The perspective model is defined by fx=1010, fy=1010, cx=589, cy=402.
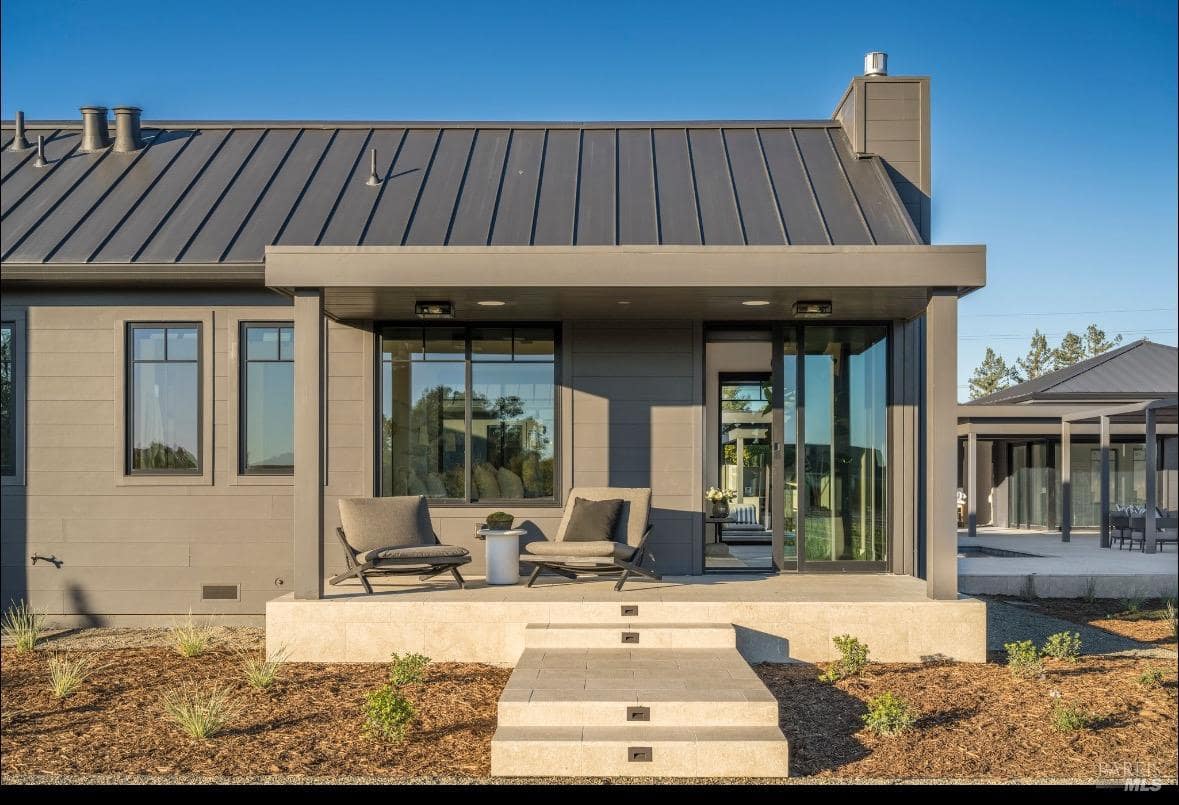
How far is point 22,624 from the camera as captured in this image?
7879mm

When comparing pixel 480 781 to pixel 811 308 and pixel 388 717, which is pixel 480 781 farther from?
pixel 811 308

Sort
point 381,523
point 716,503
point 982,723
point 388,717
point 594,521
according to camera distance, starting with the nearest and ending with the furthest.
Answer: point 388,717
point 982,723
point 381,523
point 594,521
point 716,503

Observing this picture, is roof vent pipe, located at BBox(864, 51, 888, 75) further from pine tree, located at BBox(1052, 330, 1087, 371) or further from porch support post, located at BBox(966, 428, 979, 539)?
pine tree, located at BBox(1052, 330, 1087, 371)

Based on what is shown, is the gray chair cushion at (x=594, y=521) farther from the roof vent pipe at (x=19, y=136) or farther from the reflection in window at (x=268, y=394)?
the roof vent pipe at (x=19, y=136)

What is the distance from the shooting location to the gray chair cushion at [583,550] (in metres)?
7.24

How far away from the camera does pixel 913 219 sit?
8.62m

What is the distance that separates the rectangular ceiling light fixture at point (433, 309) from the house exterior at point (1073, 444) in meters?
9.28

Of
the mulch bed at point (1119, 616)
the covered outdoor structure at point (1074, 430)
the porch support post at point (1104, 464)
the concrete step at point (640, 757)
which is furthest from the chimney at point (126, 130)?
the porch support post at point (1104, 464)

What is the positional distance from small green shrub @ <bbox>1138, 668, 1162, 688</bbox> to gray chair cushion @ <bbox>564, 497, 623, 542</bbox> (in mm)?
3597

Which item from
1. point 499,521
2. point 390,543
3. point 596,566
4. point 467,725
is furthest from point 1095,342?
point 467,725

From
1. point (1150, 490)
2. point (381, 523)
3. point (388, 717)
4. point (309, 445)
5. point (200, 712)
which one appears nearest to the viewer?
point (388, 717)

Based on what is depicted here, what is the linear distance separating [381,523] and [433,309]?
1642 millimetres

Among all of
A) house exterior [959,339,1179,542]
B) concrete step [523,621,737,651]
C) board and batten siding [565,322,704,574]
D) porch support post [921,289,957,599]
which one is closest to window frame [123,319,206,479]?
board and batten siding [565,322,704,574]

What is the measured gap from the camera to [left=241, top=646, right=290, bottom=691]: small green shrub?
591 centimetres
